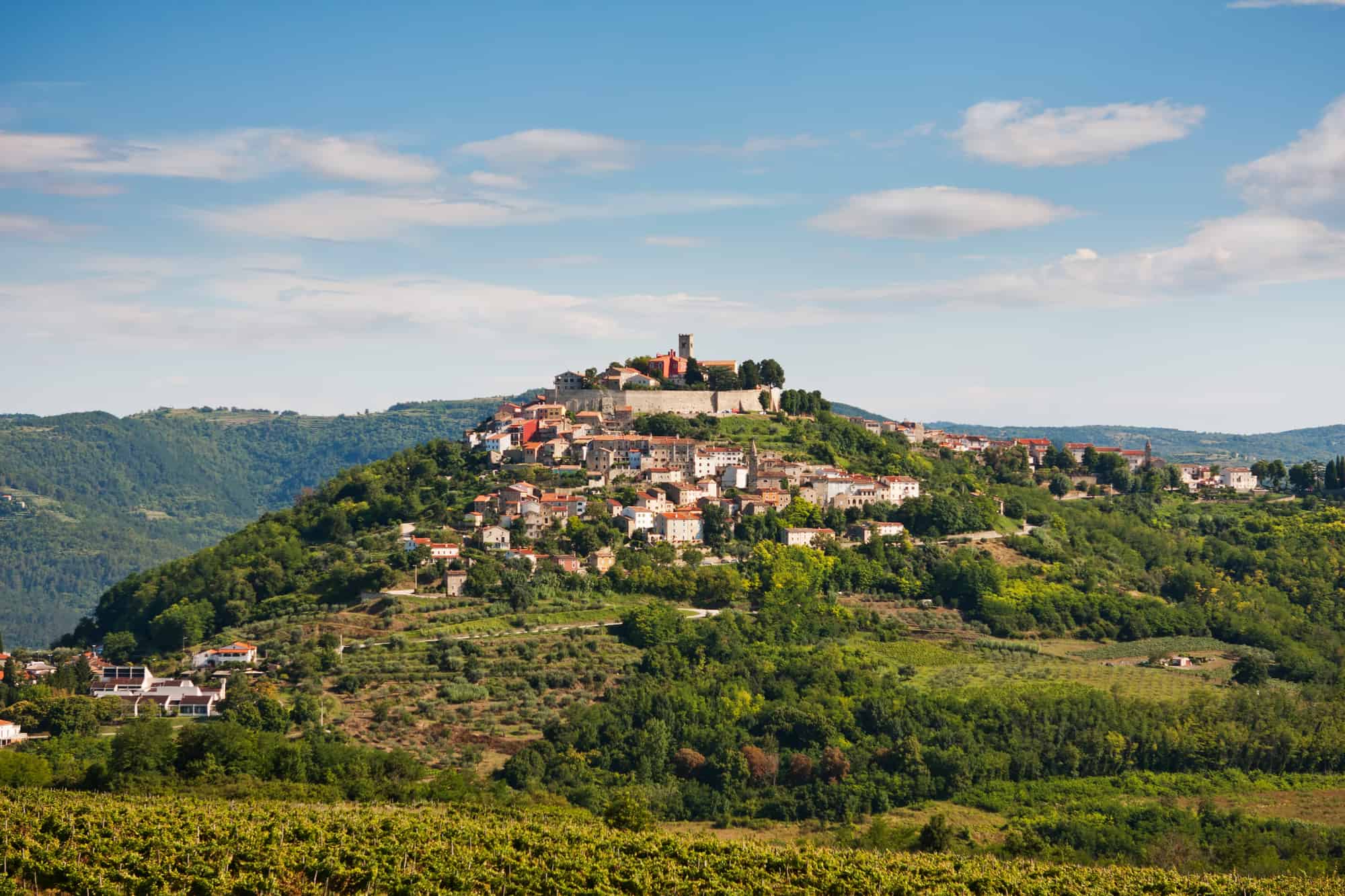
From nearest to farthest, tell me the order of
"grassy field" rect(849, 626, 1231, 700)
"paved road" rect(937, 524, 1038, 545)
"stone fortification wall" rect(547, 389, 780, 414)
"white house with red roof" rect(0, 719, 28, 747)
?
"white house with red roof" rect(0, 719, 28, 747) → "grassy field" rect(849, 626, 1231, 700) → "paved road" rect(937, 524, 1038, 545) → "stone fortification wall" rect(547, 389, 780, 414)

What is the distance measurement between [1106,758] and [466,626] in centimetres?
2421

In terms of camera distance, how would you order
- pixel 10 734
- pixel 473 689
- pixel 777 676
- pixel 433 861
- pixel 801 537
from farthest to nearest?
pixel 801 537 < pixel 777 676 < pixel 473 689 < pixel 10 734 < pixel 433 861

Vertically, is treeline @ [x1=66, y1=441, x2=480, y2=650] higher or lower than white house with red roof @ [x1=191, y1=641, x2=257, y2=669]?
higher

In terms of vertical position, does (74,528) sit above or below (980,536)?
below

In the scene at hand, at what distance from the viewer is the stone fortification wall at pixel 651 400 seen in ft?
251

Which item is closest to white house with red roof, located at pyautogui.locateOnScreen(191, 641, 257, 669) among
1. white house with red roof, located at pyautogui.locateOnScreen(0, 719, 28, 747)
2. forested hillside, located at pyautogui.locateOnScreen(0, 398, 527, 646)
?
white house with red roof, located at pyautogui.locateOnScreen(0, 719, 28, 747)

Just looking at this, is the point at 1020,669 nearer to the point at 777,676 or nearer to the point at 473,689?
the point at 777,676

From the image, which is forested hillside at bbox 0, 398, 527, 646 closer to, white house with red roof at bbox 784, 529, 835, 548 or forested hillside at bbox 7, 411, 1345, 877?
forested hillside at bbox 7, 411, 1345, 877

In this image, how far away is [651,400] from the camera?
254ft

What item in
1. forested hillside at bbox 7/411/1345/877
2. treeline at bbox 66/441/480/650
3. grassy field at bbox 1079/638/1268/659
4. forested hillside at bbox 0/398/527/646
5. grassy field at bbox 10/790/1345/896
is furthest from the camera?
forested hillside at bbox 0/398/527/646

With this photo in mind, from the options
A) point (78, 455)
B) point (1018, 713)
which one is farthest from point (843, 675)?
point (78, 455)

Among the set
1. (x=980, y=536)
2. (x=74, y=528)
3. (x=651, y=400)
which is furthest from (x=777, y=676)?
(x=74, y=528)

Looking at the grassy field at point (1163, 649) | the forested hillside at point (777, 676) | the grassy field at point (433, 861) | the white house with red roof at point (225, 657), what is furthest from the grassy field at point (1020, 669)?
the white house with red roof at point (225, 657)

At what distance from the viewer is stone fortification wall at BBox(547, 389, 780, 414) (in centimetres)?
7662
